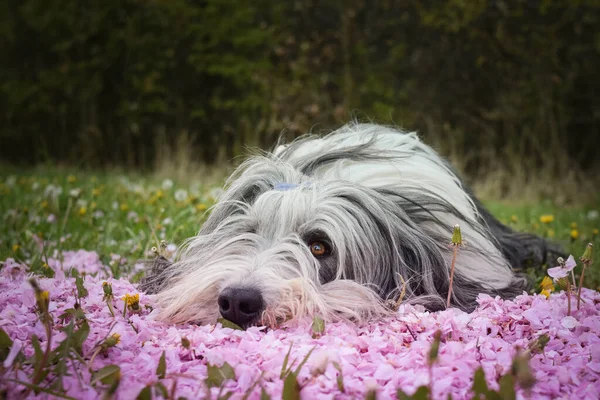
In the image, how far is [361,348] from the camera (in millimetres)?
2037

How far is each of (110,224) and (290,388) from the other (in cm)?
315

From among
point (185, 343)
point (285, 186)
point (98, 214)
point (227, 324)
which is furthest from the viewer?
point (98, 214)

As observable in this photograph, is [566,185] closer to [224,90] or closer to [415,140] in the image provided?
[415,140]

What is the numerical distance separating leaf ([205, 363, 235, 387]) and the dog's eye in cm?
104

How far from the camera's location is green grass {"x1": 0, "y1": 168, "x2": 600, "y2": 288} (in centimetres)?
376

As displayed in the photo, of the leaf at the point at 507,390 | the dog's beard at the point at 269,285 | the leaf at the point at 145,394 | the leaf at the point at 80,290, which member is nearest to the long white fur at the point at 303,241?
the dog's beard at the point at 269,285

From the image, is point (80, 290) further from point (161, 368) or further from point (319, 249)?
point (319, 249)

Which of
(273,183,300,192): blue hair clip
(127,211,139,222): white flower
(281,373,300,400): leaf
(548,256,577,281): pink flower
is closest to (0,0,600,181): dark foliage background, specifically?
(127,211,139,222): white flower

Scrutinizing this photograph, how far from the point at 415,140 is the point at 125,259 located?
1853mm

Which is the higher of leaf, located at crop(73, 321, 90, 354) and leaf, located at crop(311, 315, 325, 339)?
leaf, located at crop(73, 321, 90, 354)

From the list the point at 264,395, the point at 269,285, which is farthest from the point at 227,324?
the point at 264,395

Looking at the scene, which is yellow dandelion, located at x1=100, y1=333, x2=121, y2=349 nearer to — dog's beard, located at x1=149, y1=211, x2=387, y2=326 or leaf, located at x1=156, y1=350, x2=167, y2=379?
leaf, located at x1=156, y1=350, x2=167, y2=379

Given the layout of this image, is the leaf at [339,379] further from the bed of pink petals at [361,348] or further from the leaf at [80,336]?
the leaf at [80,336]

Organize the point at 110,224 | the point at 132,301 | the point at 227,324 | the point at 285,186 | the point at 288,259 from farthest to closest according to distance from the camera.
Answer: the point at 110,224, the point at 285,186, the point at 288,259, the point at 132,301, the point at 227,324
